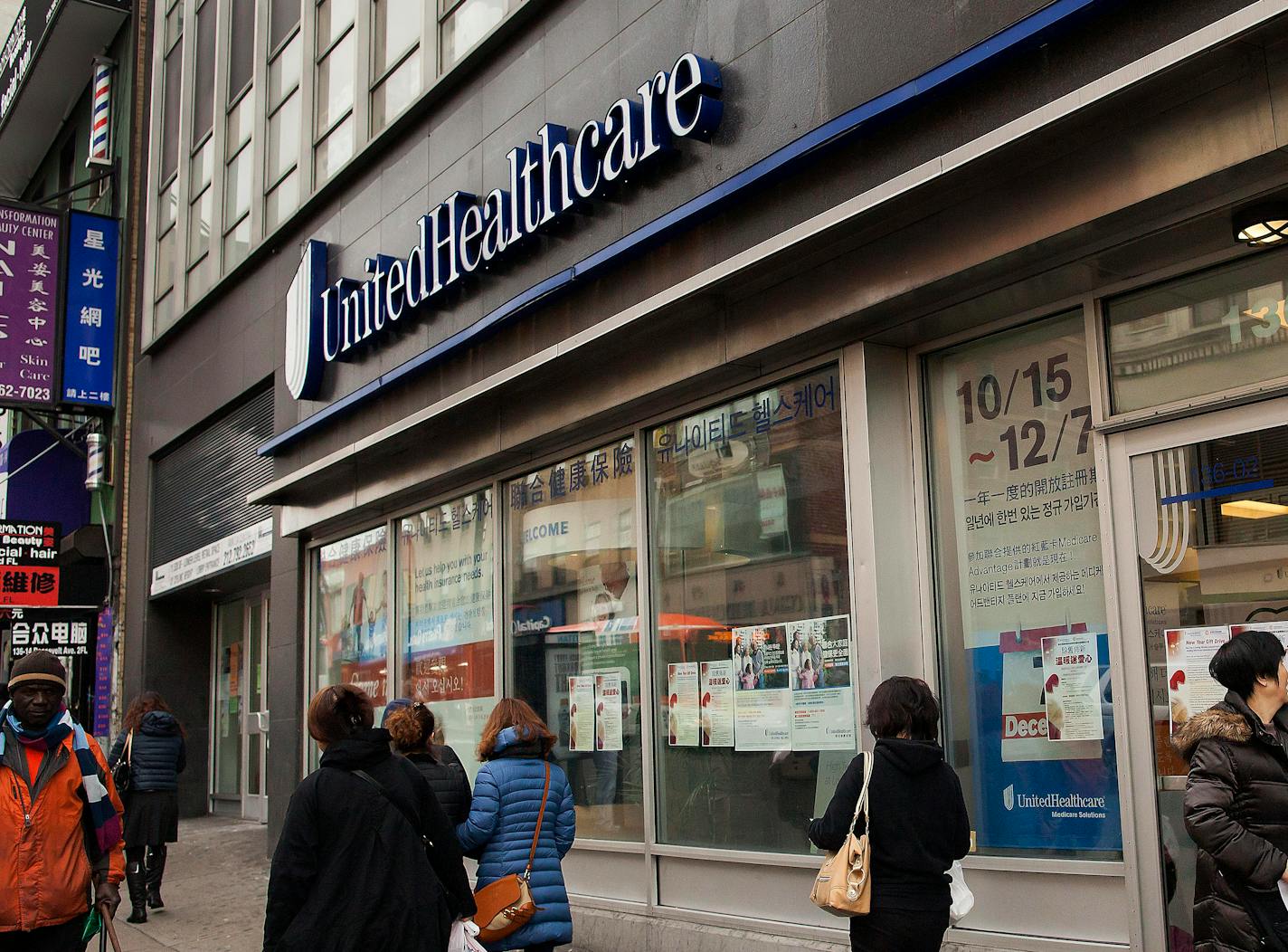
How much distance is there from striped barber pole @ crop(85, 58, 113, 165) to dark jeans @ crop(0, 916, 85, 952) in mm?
17944

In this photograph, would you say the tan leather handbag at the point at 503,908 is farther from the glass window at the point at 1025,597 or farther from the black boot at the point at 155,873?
the black boot at the point at 155,873

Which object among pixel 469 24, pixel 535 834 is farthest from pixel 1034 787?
pixel 469 24

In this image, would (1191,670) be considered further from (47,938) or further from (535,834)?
(47,938)

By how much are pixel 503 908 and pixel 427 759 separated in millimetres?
930

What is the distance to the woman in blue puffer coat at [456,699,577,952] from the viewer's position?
19.1 feet

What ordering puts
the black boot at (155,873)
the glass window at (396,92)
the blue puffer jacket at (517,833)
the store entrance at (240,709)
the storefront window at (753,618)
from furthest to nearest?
the store entrance at (240,709)
the glass window at (396,92)
the black boot at (155,873)
the storefront window at (753,618)
the blue puffer jacket at (517,833)

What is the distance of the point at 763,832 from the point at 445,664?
4234 mm

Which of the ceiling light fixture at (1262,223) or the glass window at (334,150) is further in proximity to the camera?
the glass window at (334,150)

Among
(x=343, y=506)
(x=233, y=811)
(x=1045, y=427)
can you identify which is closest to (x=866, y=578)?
(x=1045, y=427)

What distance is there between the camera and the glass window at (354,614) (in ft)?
39.9

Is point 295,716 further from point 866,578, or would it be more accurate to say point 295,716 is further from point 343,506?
point 866,578

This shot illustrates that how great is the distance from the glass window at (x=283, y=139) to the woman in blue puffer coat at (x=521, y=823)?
10.0m

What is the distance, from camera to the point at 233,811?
59.7 feet

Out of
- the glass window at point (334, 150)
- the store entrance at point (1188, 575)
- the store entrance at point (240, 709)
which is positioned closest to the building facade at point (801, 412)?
the store entrance at point (1188, 575)
